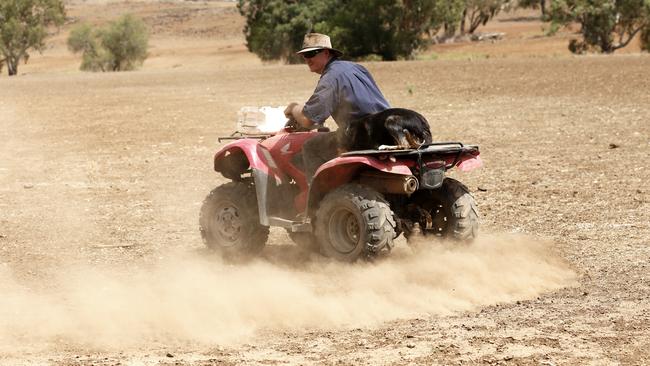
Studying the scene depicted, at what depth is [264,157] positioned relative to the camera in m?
8.49

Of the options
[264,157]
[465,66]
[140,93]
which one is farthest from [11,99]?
[264,157]

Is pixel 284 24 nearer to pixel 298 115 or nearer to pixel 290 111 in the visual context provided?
pixel 290 111

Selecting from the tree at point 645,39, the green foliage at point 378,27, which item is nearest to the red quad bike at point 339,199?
the green foliage at point 378,27

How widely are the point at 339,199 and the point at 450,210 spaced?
0.85 meters

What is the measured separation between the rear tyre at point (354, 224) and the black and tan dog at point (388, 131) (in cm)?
33


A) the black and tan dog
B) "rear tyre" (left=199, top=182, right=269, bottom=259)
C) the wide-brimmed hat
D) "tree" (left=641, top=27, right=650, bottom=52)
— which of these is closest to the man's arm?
the black and tan dog

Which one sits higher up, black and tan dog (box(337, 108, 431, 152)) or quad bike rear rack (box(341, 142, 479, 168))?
black and tan dog (box(337, 108, 431, 152))

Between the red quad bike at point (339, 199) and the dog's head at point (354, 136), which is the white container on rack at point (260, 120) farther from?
the dog's head at point (354, 136)

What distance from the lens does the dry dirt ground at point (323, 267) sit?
6.07m

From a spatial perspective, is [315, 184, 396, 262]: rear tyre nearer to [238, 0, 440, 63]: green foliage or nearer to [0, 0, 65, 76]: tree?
[238, 0, 440, 63]: green foliage

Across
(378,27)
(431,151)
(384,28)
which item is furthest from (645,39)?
(431,151)

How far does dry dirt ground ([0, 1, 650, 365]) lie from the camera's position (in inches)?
239

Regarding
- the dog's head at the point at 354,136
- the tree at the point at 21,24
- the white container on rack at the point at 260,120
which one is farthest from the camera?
the tree at the point at 21,24

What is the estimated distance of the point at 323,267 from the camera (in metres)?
8.13
